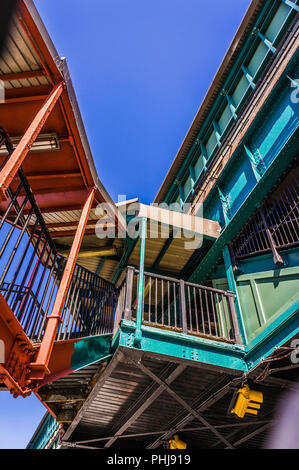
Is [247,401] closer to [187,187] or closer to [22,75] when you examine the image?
[22,75]

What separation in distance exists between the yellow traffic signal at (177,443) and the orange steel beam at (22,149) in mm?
7429

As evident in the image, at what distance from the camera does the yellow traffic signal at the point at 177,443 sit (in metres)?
7.78

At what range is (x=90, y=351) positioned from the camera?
242 inches

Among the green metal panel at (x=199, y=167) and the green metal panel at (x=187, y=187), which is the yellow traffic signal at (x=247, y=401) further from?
the green metal panel at (x=187, y=187)

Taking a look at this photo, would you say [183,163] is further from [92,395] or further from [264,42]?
[92,395]

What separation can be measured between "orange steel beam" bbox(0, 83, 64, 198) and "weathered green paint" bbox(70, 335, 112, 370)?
11.7ft

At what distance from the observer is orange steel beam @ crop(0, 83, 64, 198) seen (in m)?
3.60

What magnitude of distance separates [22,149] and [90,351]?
3961 mm

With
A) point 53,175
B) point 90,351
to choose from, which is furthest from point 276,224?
point 53,175

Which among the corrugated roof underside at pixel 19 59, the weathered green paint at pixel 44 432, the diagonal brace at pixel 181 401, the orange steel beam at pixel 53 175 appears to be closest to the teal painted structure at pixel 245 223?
the diagonal brace at pixel 181 401
